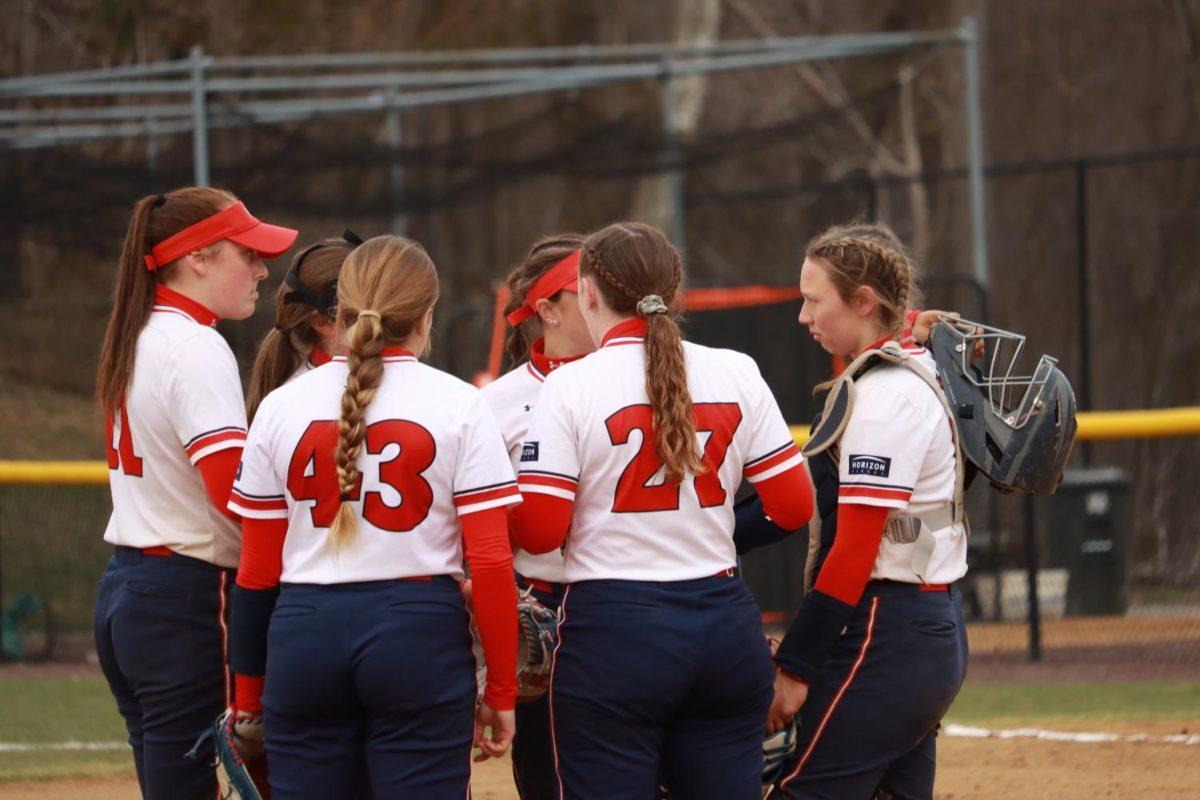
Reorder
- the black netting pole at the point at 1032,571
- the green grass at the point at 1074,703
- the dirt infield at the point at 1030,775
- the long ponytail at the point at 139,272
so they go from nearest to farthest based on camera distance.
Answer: the long ponytail at the point at 139,272 < the dirt infield at the point at 1030,775 < the green grass at the point at 1074,703 < the black netting pole at the point at 1032,571

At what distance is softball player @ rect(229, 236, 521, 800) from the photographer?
3.49 meters

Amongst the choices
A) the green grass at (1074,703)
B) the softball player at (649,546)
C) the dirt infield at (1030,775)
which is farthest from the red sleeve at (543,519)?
the green grass at (1074,703)

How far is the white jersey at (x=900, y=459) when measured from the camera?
12.3ft

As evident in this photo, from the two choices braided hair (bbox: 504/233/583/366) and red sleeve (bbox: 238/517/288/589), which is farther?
braided hair (bbox: 504/233/583/366)

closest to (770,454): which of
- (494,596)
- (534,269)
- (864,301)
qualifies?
(864,301)

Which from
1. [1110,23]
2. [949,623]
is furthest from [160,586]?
[1110,23]

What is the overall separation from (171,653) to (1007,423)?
2.17 meters

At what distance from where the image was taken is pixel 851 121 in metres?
27.6

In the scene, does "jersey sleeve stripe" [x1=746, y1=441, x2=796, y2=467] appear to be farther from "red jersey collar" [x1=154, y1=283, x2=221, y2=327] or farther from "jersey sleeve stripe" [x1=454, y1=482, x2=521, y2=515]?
"red jersey collar" [x1=154, y1=283, x2=221, y2=327]

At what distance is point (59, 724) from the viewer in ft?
26.9

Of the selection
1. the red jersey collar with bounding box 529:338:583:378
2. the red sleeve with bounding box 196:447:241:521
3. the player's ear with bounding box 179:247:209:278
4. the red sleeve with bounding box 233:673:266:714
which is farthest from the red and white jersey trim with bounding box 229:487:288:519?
the red jersey collar with bounding box 529:338:583:378

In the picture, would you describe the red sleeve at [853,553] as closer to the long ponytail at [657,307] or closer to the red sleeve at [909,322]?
the long ponytail at [657,307]

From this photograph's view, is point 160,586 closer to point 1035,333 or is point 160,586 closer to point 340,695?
point 340,695

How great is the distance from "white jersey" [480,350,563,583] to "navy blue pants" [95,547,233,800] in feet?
2.66
